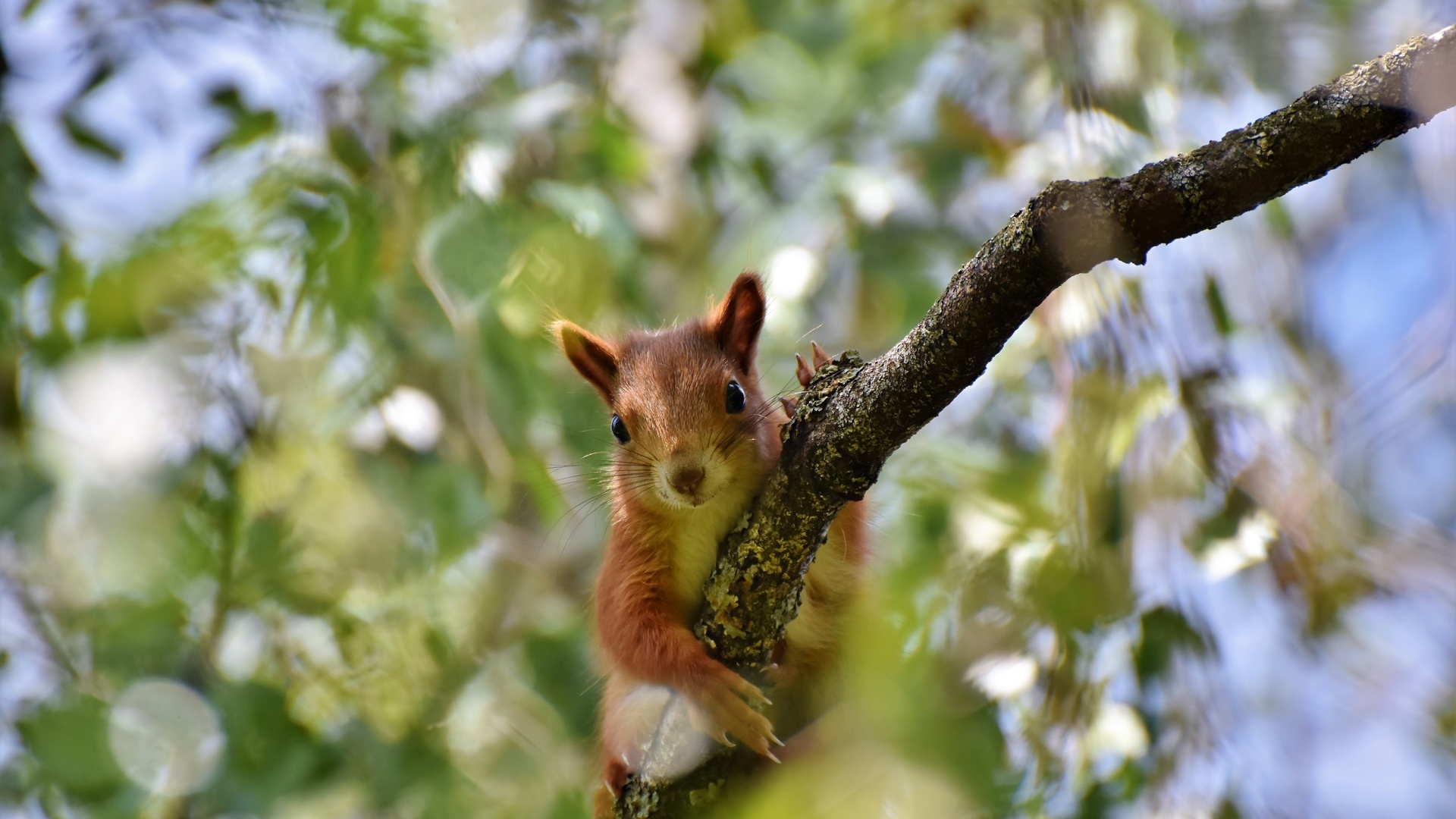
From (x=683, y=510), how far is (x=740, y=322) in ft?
1.76

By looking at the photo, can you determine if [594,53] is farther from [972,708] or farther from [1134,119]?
[972,708]

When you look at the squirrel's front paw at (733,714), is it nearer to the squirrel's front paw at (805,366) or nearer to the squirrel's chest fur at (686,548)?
the squirrel's chest fur at (686,548)

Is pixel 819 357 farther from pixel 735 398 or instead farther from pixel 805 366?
pixel 735 398

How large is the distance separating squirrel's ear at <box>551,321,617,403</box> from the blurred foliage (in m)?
0.25

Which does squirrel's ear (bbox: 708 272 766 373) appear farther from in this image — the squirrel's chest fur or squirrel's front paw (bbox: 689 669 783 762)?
squirrel's front paw (bbox: 689 669 783 762)

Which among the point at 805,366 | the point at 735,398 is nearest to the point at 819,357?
the point at 805,366

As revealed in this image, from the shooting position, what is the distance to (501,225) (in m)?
2.89

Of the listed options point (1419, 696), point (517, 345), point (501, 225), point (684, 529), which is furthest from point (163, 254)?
point (1419, 696)

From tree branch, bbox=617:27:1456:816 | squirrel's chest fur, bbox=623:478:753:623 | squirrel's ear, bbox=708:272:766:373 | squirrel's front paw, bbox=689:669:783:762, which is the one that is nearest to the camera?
tree branch, bbox=617:27:1456:816

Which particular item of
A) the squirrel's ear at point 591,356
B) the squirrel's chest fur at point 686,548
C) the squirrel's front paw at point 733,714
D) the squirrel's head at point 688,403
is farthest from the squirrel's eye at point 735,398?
the squirrel's front paw at point 733,714

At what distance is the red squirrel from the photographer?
246 centimetres

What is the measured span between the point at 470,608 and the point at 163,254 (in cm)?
172

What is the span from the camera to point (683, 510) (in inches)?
102

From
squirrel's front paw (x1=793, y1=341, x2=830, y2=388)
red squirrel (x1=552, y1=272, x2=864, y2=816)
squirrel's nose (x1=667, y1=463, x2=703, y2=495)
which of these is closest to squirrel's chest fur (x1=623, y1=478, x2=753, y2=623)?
red squirrel (x1=552, y1=272, x2=864, y2=816)
